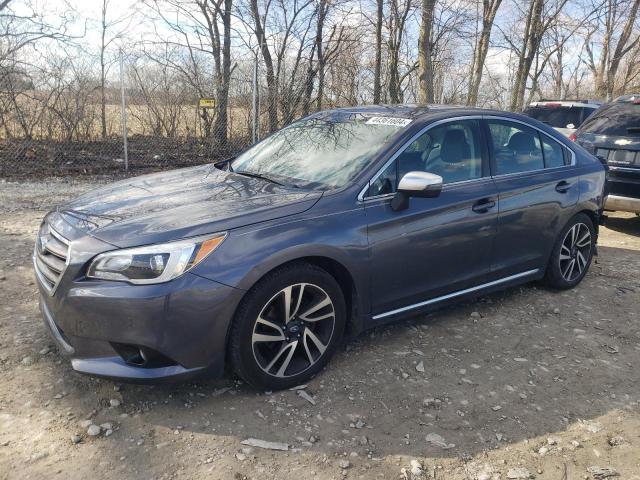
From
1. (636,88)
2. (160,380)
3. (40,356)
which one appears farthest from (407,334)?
(636,88)

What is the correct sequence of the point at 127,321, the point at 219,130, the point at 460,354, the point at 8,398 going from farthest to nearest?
the point at 219,130
the point at 460,354
the point at 8,398
the point at 127,321

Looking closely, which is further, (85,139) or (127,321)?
(85,139)

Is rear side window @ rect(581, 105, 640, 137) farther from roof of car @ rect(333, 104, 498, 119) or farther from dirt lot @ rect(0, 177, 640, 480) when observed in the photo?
dirt lot @ rect(0, 177, 640, 480)

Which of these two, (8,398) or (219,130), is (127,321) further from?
(219,130)

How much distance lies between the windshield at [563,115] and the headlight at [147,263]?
9.34m

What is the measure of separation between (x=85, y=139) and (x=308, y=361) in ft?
27.1

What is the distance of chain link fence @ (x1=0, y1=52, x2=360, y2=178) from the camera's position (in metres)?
9.13

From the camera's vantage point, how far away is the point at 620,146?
21.4 ft

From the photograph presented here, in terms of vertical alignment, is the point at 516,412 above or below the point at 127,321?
below

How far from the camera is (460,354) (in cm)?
364

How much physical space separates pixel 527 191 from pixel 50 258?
133 inches

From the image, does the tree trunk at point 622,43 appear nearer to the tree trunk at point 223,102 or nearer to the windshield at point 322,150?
Answer: the tree trunk at point 223,102

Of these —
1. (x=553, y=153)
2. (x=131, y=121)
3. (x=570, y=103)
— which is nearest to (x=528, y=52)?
(x=570, y=103)

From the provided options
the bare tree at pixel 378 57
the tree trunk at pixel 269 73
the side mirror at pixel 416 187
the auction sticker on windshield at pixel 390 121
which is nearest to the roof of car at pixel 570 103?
the bare tree at pixel 378 57
